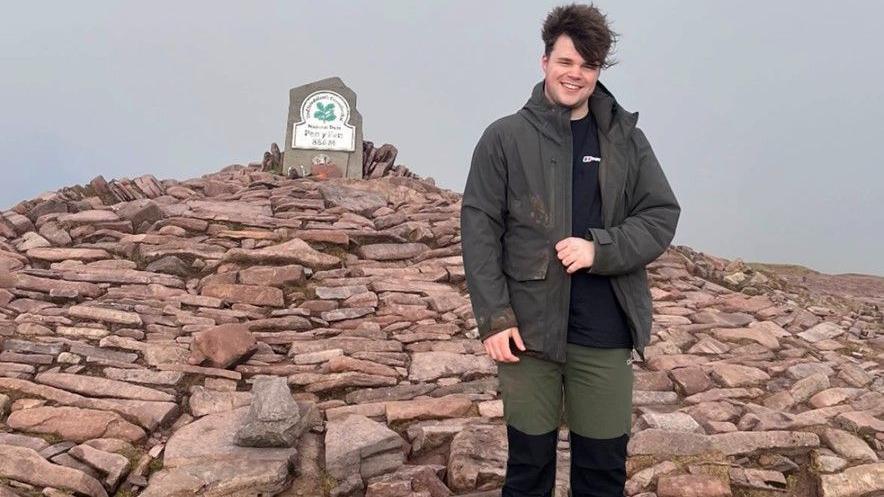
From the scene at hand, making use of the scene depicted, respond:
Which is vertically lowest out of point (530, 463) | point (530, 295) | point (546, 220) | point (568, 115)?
point (530, 463)

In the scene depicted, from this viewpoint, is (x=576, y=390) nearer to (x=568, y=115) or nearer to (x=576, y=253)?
(x=576, y=253)

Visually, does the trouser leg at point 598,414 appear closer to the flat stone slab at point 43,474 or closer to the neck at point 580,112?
the neck at point 580,112

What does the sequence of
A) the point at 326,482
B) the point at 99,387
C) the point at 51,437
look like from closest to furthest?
the point at 326,482, the point at 51,437, the point at 99,387

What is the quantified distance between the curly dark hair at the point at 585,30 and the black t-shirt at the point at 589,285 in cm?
43

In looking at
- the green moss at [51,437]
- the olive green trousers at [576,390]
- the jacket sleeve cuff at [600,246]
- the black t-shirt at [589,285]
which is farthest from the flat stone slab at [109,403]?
the jacket sleeve cuff at [600,246]

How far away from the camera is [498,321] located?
12.3ft

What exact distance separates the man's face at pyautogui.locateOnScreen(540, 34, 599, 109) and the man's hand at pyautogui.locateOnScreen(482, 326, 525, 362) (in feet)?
4.26

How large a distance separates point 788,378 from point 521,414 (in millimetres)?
5967

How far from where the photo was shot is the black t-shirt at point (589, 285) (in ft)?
12.7

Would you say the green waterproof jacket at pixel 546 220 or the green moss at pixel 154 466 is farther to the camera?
the green moss at pixel 154 466

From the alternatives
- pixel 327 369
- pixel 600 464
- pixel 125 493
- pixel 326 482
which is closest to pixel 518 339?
pixel 600 464

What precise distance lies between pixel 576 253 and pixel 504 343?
616 mm

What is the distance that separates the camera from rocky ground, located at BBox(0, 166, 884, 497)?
19.2ft

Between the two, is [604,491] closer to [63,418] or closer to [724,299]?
[63,418]
